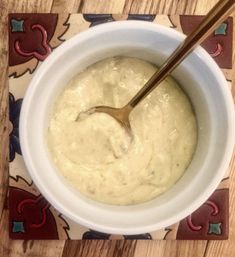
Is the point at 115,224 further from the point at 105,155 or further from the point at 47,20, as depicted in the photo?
the point at 47,20

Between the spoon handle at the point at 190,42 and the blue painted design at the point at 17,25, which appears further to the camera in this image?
the blue painted design at the point at 17,25

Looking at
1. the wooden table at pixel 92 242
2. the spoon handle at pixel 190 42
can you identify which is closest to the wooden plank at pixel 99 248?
the wooden table at pixel 92 242

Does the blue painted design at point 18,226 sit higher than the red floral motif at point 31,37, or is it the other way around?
the red floral motif at point 31,37

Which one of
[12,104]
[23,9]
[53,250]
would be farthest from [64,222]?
[23,9]

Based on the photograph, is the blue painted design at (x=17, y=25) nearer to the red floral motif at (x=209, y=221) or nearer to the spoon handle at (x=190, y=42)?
the spoon handle at (x=190, y=42)

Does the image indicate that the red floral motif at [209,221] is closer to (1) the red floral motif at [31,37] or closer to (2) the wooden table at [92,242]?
(2) the wooden table at [92,242]

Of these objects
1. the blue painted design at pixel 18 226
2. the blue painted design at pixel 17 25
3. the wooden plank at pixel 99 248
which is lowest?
the wooden plank at pixel 99 248
